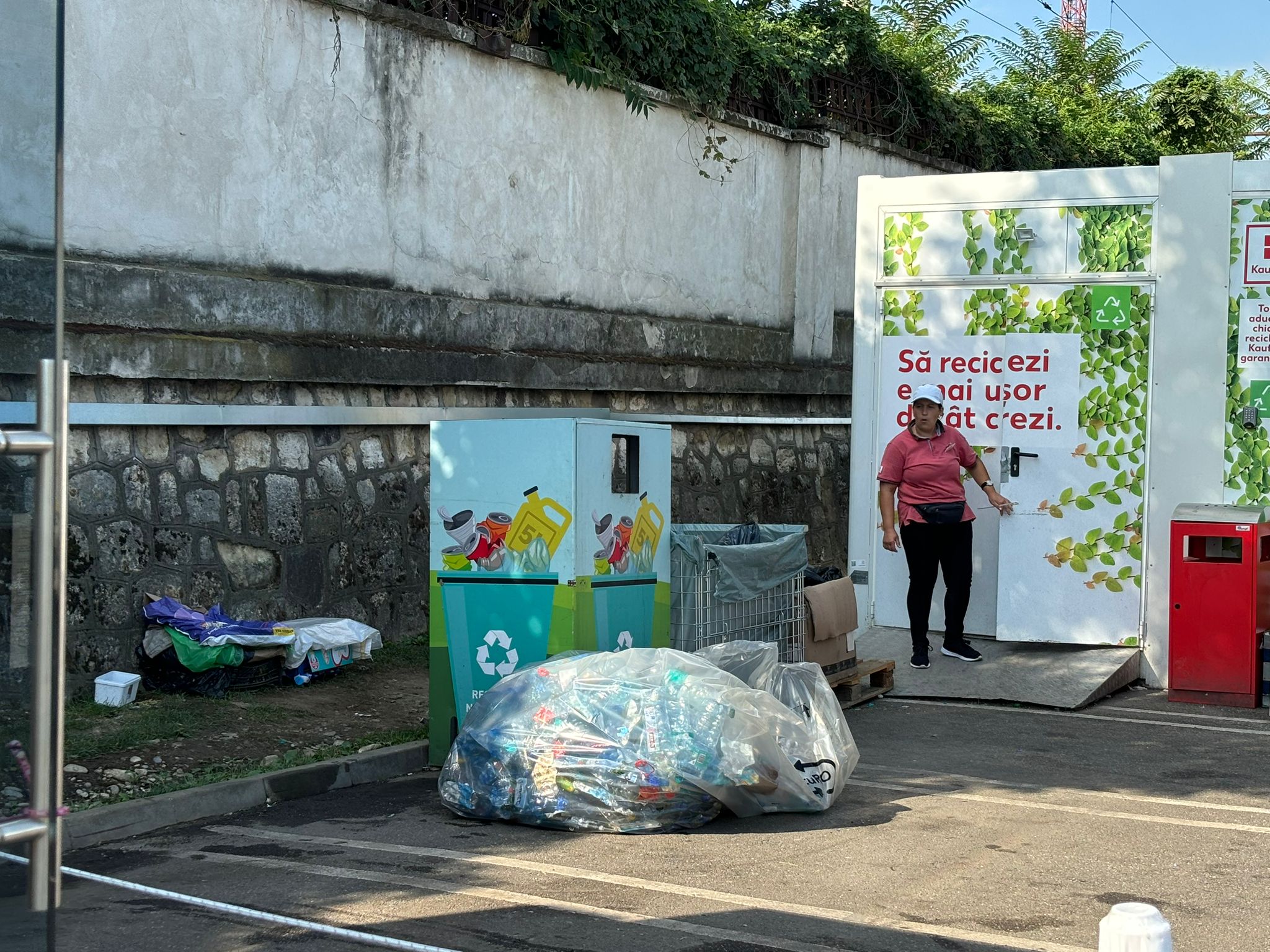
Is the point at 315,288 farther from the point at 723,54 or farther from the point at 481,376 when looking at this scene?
the point at 723,54

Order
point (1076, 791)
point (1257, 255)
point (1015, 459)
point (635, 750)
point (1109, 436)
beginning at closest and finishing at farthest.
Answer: point (635, 750) → point (1076, 791) → point (1257, 255) → point (1109, 436) → point (1015, 459)

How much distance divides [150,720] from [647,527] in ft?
9.06

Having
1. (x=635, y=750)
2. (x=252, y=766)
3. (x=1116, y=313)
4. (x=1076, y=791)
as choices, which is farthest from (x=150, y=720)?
(x=1116, y=313)

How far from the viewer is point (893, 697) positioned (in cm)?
955

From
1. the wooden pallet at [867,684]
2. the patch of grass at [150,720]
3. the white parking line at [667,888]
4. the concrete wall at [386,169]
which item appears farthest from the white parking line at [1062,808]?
the concrete wall at [386,169]

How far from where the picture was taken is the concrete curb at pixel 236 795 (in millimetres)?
6055

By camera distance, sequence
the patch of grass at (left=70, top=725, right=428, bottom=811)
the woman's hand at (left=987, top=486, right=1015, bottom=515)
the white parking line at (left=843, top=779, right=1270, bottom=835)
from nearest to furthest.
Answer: the white parking line at (left=843, top=779, right=1270, bottom=835)
the patch of grass at (left=70, top=725, right=428, bottom=811)
the woman's hand at (left=987, top=486, right=1015, bottom=515)

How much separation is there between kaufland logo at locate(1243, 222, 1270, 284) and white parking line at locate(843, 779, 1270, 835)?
179 inches

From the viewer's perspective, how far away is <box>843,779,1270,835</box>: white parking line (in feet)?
20.6

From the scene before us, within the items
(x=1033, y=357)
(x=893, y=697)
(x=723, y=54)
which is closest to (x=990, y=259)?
(x=1033, y=357)

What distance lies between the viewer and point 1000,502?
33.1ft

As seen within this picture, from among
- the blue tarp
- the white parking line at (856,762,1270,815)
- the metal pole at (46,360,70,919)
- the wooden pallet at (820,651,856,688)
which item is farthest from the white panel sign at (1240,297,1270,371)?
the metal pole at (46,360,70,919)

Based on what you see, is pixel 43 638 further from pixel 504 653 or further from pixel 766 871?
pixel 504 653

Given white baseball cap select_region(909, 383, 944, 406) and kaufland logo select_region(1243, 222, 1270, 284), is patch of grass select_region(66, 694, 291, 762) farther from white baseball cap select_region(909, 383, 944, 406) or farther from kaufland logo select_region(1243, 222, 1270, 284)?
kaufland logo select_region(1243, 222, 1270, 284)
